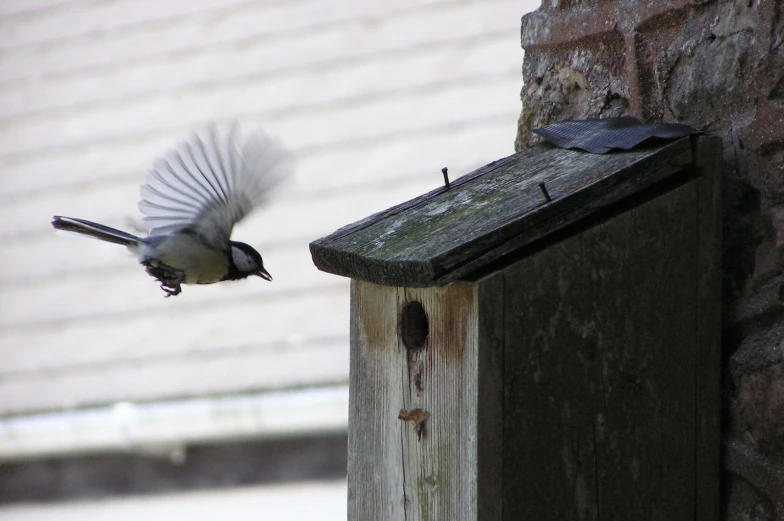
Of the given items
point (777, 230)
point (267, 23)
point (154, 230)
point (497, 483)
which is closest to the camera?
point (497, 483)

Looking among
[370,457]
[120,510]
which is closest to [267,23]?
[120,510]

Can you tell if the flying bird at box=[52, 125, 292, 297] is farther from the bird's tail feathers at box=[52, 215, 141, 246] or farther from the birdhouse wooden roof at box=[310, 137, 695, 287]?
the birdhouse wooden roof at box=[310, 137, 695, 287]

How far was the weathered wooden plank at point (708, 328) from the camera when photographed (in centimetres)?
167

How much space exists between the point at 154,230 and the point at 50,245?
2.57m

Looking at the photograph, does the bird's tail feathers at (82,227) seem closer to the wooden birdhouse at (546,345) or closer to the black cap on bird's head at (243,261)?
the black cap on bird's head at (243,261)

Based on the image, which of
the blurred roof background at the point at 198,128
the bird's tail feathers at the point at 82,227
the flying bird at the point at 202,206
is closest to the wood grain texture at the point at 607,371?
the flying bird at the point at 202,206

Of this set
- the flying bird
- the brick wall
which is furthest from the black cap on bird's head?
the brick wall

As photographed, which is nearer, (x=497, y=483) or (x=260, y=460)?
(x=497, y=483)

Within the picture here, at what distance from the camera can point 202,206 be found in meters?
2.67

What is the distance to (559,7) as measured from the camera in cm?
206

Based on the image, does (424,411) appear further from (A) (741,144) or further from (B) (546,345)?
(A) (741,144)

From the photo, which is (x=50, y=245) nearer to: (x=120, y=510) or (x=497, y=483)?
(x=120, y=510)

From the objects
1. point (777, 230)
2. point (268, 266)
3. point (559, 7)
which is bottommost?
point (268, 266)

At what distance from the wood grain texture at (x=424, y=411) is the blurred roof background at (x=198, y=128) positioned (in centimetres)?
240
